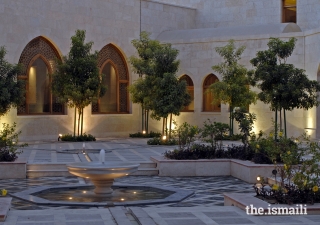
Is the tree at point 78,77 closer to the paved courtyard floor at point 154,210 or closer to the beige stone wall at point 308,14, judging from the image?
the paved courtyard floor at point 154,210

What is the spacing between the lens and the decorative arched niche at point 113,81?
25.5 m

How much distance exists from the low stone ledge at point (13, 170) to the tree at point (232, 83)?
1033cm

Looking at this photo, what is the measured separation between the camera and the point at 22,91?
20562 mm

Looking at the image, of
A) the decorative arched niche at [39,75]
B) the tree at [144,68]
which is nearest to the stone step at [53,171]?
the tree at [144,68]

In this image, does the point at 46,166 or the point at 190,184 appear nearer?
the point at 190,184

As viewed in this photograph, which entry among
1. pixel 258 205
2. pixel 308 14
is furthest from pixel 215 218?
pixel 308 14

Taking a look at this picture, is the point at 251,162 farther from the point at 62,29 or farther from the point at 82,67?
the point at 62,29

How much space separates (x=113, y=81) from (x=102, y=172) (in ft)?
50.5

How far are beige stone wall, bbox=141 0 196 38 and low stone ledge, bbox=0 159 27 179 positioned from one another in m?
13.8

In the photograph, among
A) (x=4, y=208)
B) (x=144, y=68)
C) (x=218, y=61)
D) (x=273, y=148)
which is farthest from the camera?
(x=218, y=61)

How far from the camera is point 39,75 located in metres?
23.5

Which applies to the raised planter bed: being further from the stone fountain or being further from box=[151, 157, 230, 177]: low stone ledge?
the stone fountain

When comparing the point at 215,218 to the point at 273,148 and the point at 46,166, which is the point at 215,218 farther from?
the point at 46,166

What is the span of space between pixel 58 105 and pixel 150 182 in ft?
38.0
